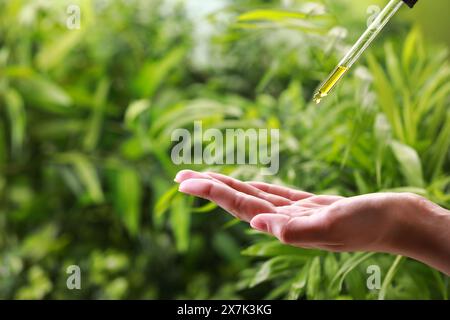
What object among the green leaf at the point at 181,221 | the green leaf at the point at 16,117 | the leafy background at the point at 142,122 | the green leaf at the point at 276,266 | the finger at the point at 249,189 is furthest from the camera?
the green leaf at the point at 16,117

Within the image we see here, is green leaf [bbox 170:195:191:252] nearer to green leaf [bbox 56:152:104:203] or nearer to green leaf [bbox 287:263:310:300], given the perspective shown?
green leaf [bbox 56:152:104:203]

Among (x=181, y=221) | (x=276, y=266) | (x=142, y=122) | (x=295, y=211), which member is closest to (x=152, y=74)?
(x=142, y=122)

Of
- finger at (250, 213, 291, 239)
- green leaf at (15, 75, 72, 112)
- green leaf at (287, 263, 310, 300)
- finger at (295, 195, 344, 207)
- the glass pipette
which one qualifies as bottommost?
green leaf at (287, 263, 310, 300)

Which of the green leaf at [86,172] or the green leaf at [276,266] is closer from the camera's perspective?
the green leaf at [276,266]

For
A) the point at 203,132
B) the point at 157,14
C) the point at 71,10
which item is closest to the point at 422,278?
the point at 203,132

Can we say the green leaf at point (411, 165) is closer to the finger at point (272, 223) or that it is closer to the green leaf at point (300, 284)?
the green leaf at point (300, 284)

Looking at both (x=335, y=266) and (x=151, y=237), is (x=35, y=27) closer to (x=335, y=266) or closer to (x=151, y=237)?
(x=151, y=237)

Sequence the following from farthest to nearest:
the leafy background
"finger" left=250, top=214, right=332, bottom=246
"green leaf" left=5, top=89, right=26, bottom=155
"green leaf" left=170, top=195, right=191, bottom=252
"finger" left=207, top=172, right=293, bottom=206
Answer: "green leaf" left=5, top=89, right=26, bottom=155 → "green leaf" left=170, top=195, right=191, bottom=252 → the leafy background → "finger" left=207, top=172, right=293, bottom=206 → "finger" left=250, top=214, right=332, bottom=246

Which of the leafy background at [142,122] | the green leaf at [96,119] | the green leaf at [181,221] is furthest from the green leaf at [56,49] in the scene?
the green leaf at [181,221]

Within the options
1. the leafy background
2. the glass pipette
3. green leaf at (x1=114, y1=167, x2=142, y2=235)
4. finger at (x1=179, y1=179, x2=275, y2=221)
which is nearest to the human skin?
finger at (x1=179, y1=179, x2=275, y2=221)
